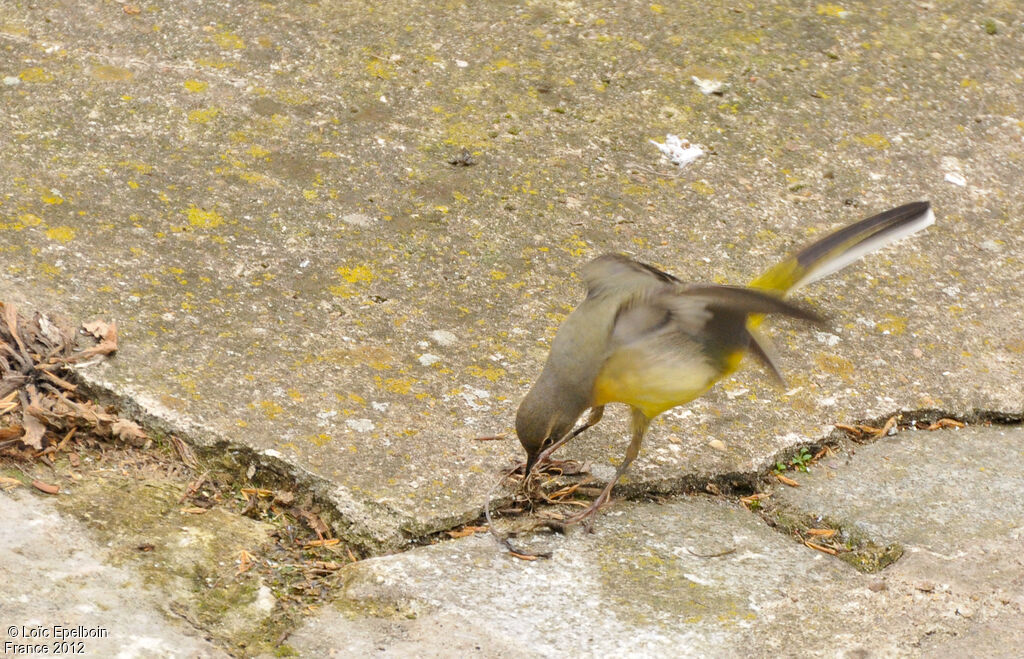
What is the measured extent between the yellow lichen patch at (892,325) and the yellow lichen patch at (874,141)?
Result: 3.33ft

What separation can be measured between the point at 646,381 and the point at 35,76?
2829 mm

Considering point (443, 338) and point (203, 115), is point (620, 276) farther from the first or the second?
point (203, 115)

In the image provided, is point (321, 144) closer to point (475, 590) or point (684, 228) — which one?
point (684, 228)

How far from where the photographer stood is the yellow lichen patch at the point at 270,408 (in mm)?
3248

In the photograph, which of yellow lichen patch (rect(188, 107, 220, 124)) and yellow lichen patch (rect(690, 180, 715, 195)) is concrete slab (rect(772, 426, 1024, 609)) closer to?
yellow lichen patch (rect(690, 180, 715, 195))

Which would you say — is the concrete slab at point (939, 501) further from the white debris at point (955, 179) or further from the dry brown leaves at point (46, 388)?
the dry brown leaves at point (46, 388)

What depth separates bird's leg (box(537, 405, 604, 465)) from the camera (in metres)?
3.17

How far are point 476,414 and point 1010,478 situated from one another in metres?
1.65

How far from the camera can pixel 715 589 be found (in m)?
2.88

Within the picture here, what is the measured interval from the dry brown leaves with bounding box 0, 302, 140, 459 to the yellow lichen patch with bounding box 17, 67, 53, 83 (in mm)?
1437

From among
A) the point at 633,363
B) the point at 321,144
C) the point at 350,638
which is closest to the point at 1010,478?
the point at 633,363

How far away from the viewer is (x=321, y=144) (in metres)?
4.34

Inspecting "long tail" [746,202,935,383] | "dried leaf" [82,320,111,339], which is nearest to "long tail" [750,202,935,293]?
"long tail" [746,202,935,383]

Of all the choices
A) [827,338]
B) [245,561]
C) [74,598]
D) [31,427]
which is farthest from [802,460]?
[31,427]
